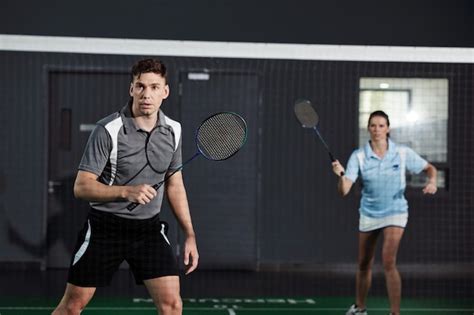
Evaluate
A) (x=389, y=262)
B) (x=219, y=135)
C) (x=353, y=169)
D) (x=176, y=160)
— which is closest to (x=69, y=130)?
(x=353, y=169)

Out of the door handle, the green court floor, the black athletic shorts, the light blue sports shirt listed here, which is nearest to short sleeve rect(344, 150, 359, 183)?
the light blue sports shirt

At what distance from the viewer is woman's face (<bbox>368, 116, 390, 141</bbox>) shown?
5.97 meters

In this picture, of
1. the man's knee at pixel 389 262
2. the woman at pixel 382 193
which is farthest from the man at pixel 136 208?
the man's knee at pixel 389 262

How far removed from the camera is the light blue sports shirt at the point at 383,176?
19.8 ft

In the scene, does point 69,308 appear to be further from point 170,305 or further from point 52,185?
point 52,185

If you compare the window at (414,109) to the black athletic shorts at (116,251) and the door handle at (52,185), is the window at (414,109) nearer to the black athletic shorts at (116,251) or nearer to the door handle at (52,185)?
the door handle at (52,185)

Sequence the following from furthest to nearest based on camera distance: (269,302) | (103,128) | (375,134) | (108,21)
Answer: (108,21) → (269,302) → (375,134) → (103,128)

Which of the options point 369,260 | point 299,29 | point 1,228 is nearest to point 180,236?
point 1,228

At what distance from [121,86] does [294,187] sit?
7.17 feet

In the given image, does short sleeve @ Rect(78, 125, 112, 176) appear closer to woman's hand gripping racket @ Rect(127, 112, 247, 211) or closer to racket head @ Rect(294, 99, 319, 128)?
woman's hand gripping racket @ Rect(127, 112, 247, 211)

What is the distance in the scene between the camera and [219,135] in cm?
448

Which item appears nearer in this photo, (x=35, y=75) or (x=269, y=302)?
(x=269, y=302)

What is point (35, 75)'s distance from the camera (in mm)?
9328

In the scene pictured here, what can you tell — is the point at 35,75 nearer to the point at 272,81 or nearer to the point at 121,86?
the point at 121,86
